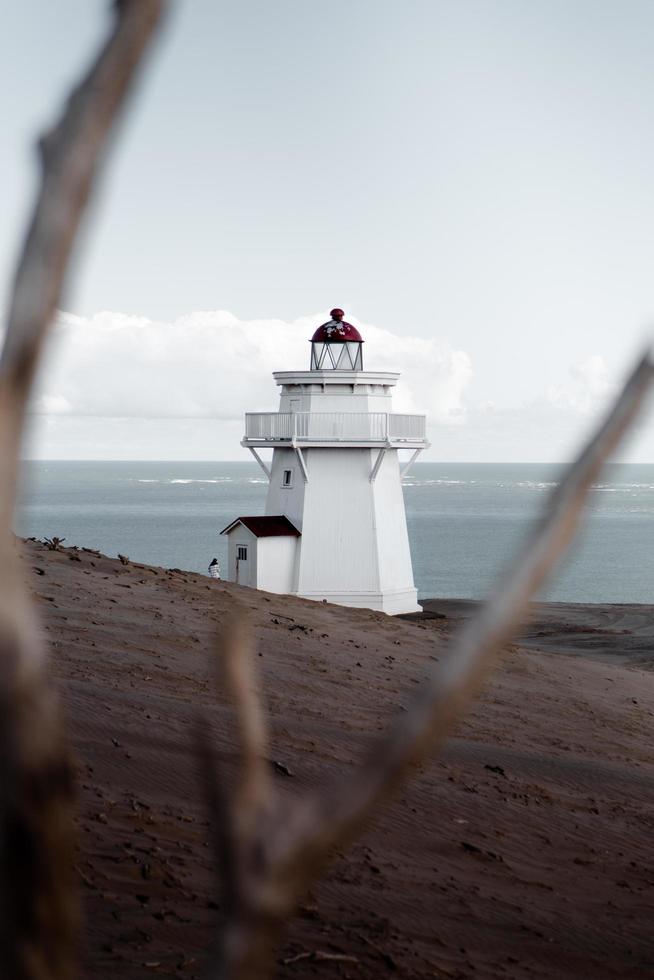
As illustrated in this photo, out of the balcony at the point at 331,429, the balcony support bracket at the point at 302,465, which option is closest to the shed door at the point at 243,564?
the balcony support bracket at the point at 302,465

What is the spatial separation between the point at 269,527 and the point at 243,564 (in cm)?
123

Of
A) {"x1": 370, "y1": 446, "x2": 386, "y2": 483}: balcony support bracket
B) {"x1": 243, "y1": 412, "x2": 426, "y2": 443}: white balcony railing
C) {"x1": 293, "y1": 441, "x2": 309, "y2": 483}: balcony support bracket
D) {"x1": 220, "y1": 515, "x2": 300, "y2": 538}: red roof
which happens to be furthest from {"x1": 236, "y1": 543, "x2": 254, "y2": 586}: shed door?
{"x1": 370, "y1": 446, "x2": 386, "y2": 483}: balcony support bracket

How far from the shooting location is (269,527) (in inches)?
1152

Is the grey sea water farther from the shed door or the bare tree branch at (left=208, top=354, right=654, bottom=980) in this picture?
the shed door

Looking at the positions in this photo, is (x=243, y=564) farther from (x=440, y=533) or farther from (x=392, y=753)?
(x=440, y=533)

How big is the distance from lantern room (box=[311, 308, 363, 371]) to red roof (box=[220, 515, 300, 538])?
4217 mm


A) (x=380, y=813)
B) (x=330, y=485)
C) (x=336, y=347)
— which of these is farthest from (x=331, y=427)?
(x=380, y=813)

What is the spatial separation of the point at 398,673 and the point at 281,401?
17385 millimetres

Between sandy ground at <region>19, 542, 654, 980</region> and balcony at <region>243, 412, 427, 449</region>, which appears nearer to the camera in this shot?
sandy ground at <region>19, 542, 654, 980</region>

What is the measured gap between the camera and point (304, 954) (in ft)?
15.1

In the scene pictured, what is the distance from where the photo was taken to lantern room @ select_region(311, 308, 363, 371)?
28.8 meters

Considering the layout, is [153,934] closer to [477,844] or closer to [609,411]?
[477,844]

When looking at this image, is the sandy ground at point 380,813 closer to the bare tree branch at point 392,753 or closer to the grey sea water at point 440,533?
the bare tree branch at point 392,753

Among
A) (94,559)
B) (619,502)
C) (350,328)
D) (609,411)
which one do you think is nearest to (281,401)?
(350,328)
